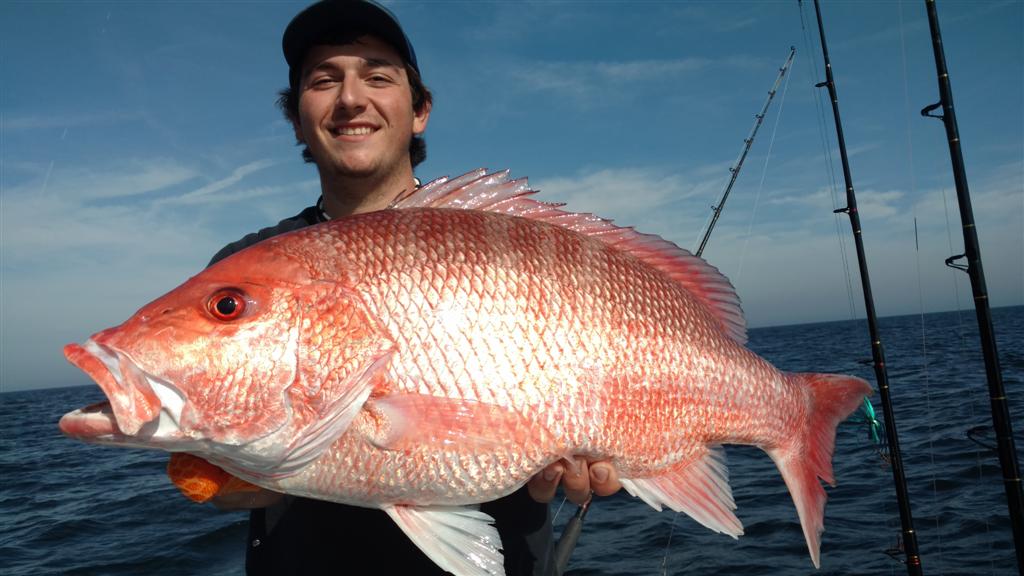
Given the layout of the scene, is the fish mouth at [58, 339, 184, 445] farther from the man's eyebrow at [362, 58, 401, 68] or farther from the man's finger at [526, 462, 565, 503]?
the man's eyebrow at [362, 58, 401, 68]

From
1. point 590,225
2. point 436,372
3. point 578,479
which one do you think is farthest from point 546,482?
point 590,225

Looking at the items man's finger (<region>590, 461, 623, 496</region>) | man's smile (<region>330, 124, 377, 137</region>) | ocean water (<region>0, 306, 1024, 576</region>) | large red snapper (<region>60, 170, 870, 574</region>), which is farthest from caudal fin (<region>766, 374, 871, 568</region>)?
ocean water (<region>0, 306, 1024, 576</region>)

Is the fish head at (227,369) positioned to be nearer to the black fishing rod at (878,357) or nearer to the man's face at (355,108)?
the man's face at (355,108)

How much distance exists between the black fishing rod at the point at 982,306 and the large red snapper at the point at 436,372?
244 centimetres

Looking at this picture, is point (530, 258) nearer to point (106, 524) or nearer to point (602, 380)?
point (602, 380)

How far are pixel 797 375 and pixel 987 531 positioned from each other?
629cm

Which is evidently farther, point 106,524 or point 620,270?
point 106,524

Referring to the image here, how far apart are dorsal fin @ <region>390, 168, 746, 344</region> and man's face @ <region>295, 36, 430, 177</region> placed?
62 centimetres

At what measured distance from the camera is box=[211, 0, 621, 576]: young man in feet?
6.64

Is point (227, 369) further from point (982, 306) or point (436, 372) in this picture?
point (982, 306)

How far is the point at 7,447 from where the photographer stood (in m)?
18.8

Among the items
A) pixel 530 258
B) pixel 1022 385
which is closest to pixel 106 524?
pixel 530 258

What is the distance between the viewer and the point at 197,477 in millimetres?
1623

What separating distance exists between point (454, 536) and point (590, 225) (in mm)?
1058
